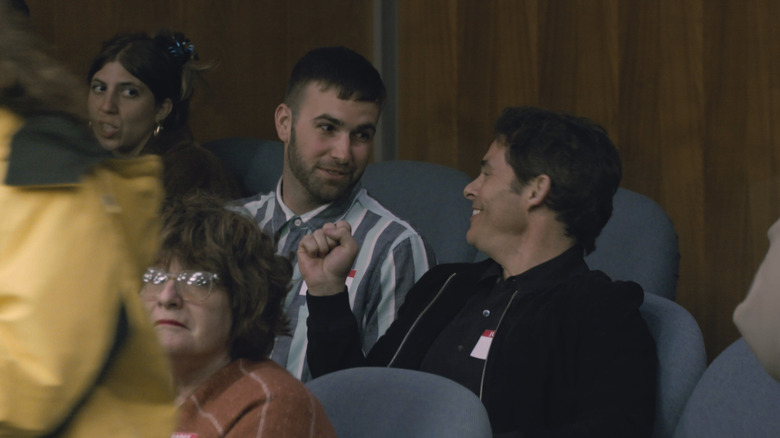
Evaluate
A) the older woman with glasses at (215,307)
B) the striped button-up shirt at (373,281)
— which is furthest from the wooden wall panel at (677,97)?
the older woman with glasses at (215,307)

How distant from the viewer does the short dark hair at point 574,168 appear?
85.4 inches

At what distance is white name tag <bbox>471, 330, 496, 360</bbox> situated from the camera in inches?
80.4

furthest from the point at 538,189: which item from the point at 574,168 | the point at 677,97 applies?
→ the point at 677,97

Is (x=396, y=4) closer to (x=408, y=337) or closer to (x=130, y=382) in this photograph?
(x=408, y=337)

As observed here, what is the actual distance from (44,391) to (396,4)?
3165 millimetres

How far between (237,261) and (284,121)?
3.49 ft

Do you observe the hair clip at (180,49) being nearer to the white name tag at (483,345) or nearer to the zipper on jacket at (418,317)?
the zipper on jacket at (418,317)

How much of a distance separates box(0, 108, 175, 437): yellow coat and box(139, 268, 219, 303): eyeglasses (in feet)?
2.12

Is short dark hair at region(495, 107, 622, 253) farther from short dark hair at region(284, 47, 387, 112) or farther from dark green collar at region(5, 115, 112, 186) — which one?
dark green collar at region(5, 115, 112, 186)

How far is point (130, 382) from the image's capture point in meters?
0.88

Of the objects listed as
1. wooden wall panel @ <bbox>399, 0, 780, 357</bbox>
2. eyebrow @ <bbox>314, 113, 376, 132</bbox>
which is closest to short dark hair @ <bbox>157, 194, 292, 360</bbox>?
eyebrow @ <bbox>314, 113, 376, 132</bbox>

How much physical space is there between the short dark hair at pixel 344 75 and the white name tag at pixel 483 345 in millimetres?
712

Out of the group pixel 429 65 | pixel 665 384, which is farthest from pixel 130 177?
pixel 429 65

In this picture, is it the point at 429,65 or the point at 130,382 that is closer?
the point at 130,382
